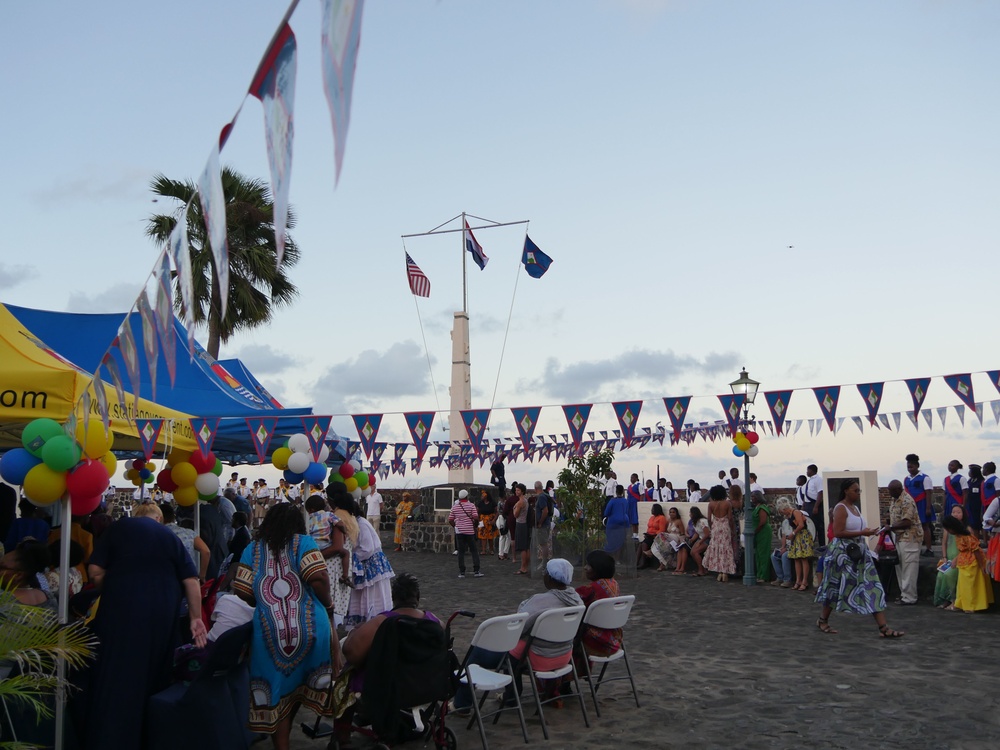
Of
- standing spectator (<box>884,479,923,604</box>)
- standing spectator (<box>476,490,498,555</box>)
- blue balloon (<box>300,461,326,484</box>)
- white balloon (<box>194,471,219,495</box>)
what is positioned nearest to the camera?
white balloon (<box>194,471,219,495</box>)

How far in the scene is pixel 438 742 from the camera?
5480 millimetres

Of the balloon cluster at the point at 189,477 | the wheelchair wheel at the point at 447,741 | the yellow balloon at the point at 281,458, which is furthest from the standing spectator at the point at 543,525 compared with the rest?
the wheelchair wheel at the point at 447,741

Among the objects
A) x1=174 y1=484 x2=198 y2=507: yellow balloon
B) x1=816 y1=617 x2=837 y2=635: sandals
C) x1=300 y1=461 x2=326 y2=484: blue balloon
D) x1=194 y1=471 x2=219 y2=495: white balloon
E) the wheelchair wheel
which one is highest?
x1=300 y1=461 x2=326 y2=484: blue balloon

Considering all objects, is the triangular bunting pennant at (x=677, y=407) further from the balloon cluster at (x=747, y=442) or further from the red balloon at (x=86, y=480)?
the red balloon at (x=86, y=480)

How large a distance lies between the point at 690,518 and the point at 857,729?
11.9m

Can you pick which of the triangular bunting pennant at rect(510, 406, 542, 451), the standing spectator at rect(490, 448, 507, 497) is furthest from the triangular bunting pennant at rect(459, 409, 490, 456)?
the standing spectator at rect(490, 448, 507, 497)

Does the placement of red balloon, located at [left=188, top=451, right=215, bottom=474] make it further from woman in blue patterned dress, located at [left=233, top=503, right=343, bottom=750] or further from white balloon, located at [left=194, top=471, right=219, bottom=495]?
woman in blue patterned dress, located at [left=233, top=503, right=343, bottom=750]

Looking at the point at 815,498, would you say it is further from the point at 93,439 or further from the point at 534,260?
the point at 534,260

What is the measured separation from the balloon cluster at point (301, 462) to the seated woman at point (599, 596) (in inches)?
181

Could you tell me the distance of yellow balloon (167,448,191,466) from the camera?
9859 millimetres

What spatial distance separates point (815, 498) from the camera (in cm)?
1591

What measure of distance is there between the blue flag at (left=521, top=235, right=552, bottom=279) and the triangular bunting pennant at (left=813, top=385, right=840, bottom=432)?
1606 cm

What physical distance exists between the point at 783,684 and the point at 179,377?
8.33m

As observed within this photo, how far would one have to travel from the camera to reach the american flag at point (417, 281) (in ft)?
92.5
